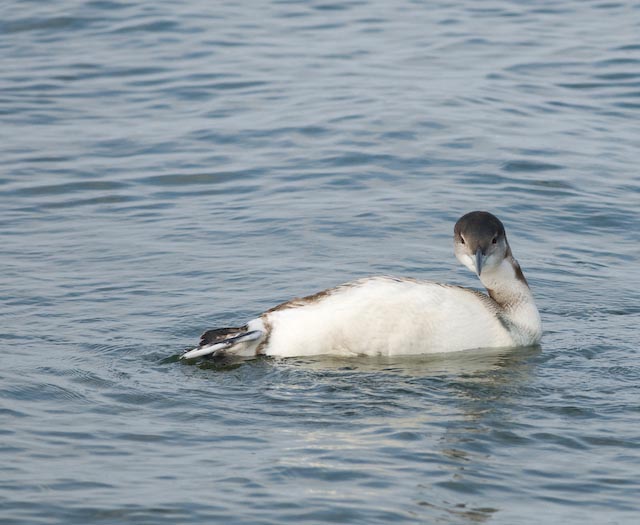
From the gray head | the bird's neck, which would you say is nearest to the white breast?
the gray head

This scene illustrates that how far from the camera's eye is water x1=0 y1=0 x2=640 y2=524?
669 cm

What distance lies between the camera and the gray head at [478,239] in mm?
8797

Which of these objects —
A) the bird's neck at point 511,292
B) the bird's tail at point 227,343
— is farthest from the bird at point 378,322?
the bird's neck at point 511,292

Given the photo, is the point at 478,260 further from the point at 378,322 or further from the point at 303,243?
the point at 303,243

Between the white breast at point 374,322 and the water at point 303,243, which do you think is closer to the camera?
the water at point 303,243

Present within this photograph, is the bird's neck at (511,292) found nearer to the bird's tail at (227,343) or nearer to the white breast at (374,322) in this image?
the white breast at (374,322)

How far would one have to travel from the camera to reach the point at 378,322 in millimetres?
8664

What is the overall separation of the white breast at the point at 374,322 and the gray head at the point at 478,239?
0.92ft

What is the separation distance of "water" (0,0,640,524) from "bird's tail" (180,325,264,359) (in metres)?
0.15

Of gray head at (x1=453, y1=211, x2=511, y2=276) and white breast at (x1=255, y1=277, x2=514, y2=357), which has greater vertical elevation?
gray head at (x1=453, y1=211, x2=511, y2=276)

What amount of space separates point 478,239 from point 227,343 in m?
1.76

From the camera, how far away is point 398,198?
12781mm

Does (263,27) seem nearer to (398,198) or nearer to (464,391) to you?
(398,198)

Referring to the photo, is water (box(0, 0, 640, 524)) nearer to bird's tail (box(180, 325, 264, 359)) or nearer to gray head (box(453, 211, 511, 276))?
bird's tail (box(180, 325, 264, 359))
